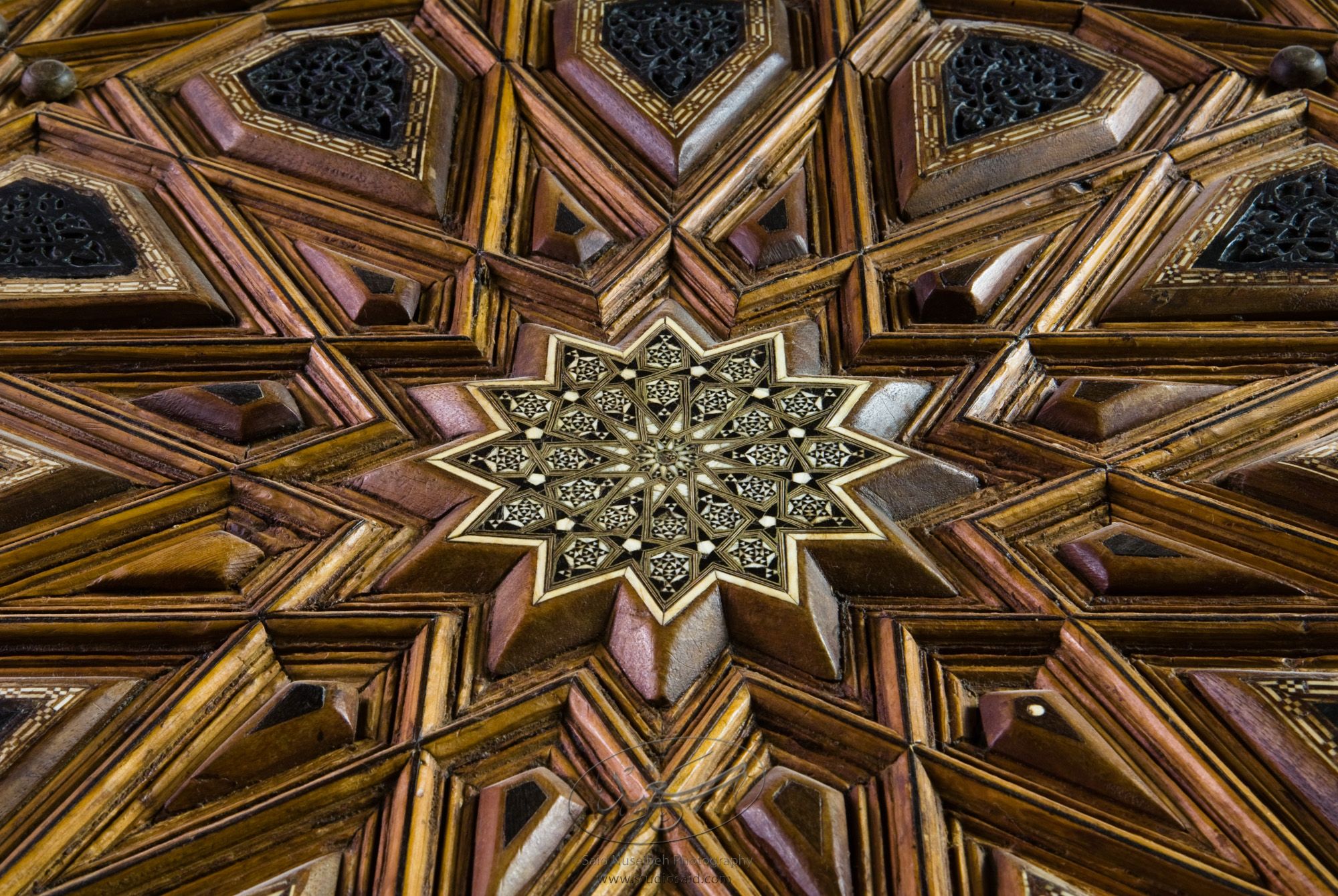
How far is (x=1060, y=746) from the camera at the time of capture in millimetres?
1976

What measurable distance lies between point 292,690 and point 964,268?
1748 millimetres

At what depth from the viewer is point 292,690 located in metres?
2.06

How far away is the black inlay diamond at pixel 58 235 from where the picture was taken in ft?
9.28

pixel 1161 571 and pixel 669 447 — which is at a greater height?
pixel 669 447

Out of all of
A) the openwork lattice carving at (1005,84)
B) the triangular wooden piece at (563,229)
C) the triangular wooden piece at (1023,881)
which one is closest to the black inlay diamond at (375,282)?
the triangular wooden piece at (563,229)

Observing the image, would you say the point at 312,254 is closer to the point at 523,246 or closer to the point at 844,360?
the point at 523,246

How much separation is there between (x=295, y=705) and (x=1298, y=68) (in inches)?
111

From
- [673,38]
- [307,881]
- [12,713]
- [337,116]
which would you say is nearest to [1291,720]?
[307,881]

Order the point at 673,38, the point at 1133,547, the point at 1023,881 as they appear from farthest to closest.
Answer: the point at 673,38 < the point at 1133,547 < the point at 1023,881

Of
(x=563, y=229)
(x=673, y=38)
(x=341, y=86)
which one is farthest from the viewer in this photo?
(x=673, y=38)

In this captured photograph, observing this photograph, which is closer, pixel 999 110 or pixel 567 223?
pixel 567 223

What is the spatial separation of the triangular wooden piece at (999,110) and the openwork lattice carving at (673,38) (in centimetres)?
50

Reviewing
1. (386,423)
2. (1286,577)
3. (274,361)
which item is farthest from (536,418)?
(1286,577)

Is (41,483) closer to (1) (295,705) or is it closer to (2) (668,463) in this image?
(1) (295,705)
